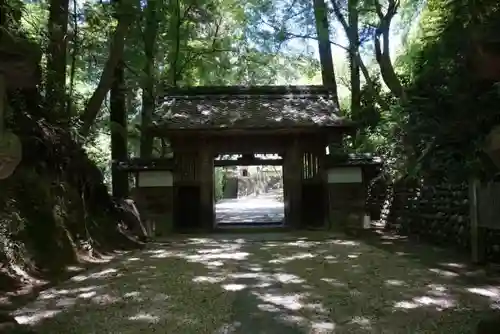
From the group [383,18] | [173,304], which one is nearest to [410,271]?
[173,304]

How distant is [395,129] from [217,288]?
543 centimetres

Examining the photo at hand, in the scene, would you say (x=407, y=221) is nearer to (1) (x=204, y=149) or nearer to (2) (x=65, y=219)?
(1) (x=204, y=149)

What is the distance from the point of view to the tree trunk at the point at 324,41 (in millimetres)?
16531

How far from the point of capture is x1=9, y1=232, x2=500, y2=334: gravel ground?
4.35 metres

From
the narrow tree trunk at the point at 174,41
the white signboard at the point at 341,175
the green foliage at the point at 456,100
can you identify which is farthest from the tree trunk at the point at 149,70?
the green foliage at the point at 456,100

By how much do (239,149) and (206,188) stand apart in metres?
1.32

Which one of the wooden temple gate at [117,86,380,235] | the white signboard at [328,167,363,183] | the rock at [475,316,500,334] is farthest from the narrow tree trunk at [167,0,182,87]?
the rock at [475,316,500,334]

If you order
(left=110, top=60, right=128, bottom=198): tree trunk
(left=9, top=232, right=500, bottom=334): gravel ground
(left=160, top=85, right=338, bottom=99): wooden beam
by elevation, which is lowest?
(left=9, top=232, right=500, bottom=334): gravel ground

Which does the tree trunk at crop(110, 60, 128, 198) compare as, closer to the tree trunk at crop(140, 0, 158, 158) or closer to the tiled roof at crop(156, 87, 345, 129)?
the tree trunk at crop(140, 0, 158, 158)

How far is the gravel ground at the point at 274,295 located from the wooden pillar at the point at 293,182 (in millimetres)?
4533

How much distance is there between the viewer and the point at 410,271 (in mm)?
6746

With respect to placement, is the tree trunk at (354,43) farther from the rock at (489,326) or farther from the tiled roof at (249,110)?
the rock at (489,326)

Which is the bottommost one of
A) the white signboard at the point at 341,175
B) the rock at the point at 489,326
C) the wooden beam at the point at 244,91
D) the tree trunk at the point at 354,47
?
the rock at the point at 489,326

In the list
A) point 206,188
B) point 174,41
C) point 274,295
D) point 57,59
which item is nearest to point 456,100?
point 274,295
